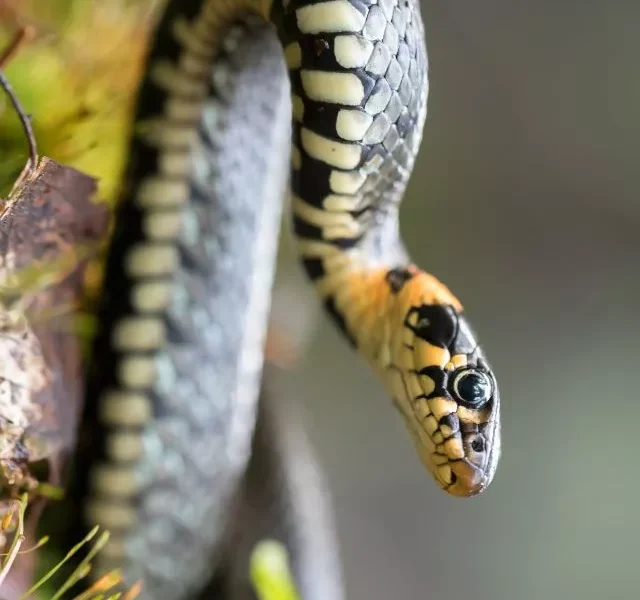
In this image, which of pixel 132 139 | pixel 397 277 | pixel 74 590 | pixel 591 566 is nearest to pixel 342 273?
pixel 397 277

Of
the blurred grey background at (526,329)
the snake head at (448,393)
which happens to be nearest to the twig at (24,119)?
the snake head at (448,393)

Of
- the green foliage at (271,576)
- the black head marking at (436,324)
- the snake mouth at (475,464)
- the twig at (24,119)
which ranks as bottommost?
the green foliage at (271,576)

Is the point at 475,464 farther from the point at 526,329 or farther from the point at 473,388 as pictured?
the point at 526,329

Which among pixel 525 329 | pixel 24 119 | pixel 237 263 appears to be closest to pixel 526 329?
pixel 525 329

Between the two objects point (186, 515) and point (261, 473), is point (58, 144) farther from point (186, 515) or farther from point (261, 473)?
point (261, 473)

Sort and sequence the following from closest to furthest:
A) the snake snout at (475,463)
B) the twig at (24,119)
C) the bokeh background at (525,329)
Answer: the twig at (24,119)
the snake snout at (475,463)
the bokeh background at (525,329)

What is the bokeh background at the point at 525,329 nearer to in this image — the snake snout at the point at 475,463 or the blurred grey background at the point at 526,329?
the blurred grey background at the point at 526,329
